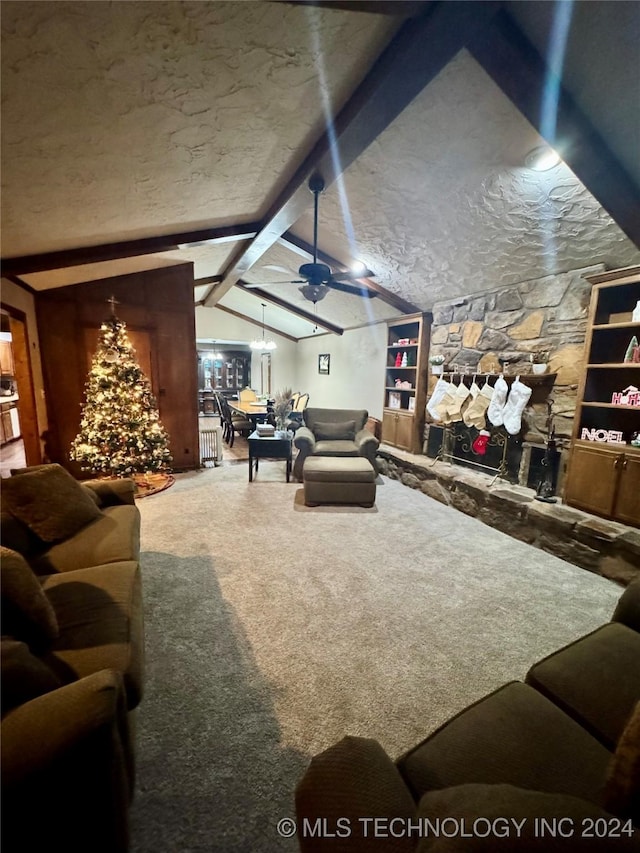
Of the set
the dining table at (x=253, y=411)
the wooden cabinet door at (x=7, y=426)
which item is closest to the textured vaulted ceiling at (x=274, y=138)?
the dining table at (x=253, y=411)

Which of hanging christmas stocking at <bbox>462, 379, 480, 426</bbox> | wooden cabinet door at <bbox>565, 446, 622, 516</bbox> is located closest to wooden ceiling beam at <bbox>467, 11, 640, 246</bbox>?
wooden cabinet door at <bbox>565, 446, 622, 516</bbox>

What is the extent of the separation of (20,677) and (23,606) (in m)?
0.31

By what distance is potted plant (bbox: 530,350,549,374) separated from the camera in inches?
139

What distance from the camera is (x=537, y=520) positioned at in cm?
311

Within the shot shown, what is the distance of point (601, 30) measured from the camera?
5.23 ft

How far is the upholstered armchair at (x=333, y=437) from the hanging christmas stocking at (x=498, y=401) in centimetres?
136

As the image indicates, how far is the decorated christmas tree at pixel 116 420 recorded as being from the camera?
4047mm

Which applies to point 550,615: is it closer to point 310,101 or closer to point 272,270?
point 310,101

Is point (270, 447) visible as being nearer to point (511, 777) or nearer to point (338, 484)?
point (338, 484)

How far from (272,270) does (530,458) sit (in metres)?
4.73

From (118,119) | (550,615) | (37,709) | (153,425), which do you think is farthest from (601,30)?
(153,425)

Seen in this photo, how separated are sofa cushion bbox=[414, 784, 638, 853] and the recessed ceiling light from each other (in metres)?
3.09

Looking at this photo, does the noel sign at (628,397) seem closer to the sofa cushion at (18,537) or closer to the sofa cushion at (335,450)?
the sofa cushion at (335,450)

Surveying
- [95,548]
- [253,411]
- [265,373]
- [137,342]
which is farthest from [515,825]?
[265,373]
